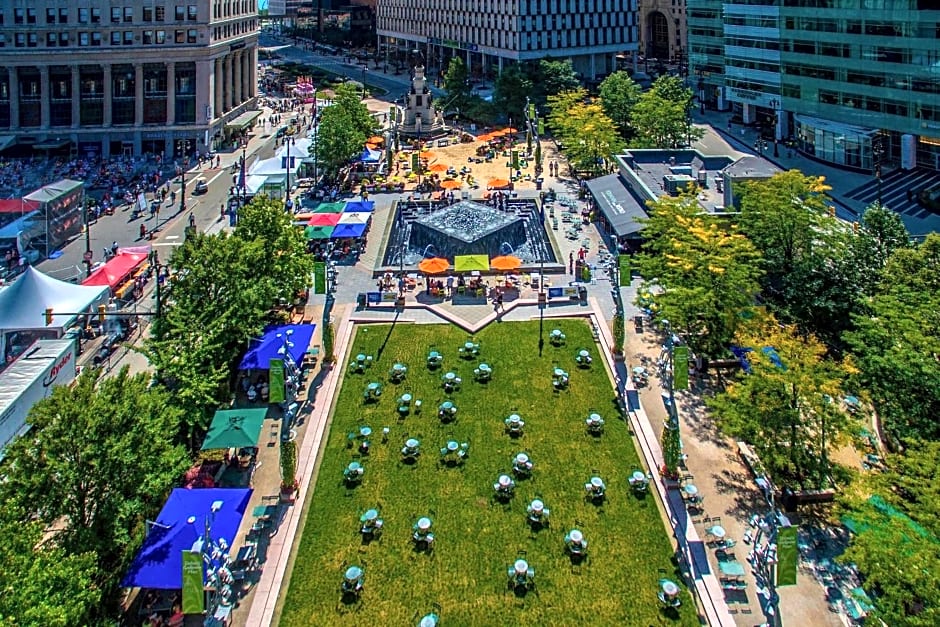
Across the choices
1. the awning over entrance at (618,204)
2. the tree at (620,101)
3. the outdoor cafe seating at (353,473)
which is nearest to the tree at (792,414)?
the outdoor cafe seating at (353,473)

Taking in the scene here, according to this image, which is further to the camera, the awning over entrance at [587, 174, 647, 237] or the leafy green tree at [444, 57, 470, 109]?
the leafy green tree at [444, 57, 470, 109]

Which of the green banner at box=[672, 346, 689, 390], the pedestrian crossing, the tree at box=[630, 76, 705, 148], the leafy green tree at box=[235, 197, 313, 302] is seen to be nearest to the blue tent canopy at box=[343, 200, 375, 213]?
the leafy green tree at box=[235, 197, 313, 302]

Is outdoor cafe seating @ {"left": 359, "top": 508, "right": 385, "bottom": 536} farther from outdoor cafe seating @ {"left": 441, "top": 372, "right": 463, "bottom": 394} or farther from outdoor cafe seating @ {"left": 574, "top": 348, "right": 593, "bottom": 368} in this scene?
outdoor cafe seating @ {"left": 574, "top": 348, "right": 593, "bottom": 368}

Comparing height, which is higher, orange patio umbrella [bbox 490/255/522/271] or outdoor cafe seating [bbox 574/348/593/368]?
orange patio umbrella [bbox 490/255/522/271]

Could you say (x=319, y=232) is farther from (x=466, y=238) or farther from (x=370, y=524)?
(x=370, y=524)

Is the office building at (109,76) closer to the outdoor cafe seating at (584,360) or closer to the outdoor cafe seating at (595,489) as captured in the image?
the outdoor cafe seating at (584,360)

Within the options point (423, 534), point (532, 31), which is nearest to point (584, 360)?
point (423, 534)

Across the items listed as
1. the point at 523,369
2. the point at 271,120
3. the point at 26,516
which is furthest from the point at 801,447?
the point at 271,120
